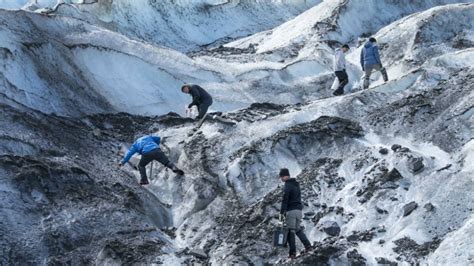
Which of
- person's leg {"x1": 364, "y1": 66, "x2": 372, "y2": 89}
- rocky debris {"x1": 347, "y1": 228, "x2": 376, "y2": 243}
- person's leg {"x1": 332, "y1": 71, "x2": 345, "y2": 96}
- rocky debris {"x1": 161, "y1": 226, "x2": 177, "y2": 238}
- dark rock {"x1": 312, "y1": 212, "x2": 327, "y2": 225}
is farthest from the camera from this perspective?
person's leg {"x1": 332, "y1": 71, "x2": 345, "y2": 96}

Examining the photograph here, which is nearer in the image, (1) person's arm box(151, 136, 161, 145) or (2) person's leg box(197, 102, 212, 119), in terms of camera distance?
(1) person's arm box(151, 136, 161, 145)

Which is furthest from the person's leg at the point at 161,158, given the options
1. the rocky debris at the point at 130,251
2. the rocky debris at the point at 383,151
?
the rocky debris at the point at 383,151

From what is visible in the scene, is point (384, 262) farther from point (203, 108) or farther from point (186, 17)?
point (186, 17)

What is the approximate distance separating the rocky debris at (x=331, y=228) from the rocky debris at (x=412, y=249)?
1.03 meters

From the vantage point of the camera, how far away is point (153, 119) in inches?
675

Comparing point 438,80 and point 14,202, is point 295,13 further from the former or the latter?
point 14,202

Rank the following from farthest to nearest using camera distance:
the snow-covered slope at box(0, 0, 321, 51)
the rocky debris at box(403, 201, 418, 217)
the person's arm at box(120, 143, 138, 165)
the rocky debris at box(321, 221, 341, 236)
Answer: the snow-covered slope at box(0, 0, 321, 51), the person's arm at box(120, 143, 138, 165), the rocky debris at box(321, 221, 341, 236), the rocky debris at box(403, 201, 418, 217)

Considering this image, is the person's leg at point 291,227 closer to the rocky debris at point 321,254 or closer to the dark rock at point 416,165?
the rocky debris at point 321,254

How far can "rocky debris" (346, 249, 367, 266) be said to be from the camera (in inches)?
430

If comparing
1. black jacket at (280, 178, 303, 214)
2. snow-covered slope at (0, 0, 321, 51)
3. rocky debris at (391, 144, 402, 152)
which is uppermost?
black jacket at (280, 178, 303, 214)

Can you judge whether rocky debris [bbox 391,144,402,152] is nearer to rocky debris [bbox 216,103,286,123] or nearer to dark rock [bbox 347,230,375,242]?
→ dark rock [bbox 347,230,375,242]

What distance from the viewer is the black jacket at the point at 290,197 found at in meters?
11.1

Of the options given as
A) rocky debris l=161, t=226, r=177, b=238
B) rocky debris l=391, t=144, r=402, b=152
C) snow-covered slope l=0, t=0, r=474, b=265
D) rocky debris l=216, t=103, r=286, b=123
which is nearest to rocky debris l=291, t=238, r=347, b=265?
snow-covered slope l=0, t=0, r=474, b=265

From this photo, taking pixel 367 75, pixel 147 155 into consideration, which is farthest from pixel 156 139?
pixel 367 75
